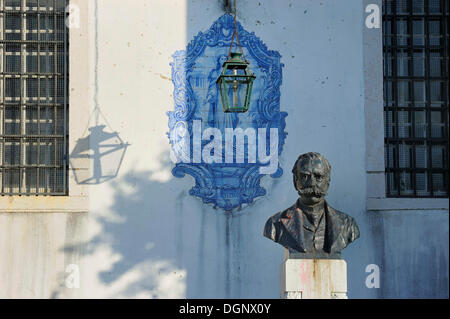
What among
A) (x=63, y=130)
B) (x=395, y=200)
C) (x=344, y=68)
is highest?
(x=344, y=68)

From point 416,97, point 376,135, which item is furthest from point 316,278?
point 416,97

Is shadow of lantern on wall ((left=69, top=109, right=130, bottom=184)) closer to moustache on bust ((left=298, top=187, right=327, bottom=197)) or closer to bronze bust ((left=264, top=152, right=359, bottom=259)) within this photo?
bronze bust ((left=264, top=152, right=359, bottom=259))

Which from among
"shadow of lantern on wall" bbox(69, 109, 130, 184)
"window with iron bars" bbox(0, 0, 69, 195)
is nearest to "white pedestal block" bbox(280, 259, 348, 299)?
"shadow of lantern on wall" bbox(69, 109, 130, 184)

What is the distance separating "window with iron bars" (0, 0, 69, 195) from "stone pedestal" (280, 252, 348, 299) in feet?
11.7

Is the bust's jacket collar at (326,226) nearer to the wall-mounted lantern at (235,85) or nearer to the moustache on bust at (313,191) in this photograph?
the moustache on bust at (313,191)

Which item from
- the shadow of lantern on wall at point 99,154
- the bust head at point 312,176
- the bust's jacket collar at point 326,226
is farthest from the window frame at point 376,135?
the shadow of lantern on wall at point 99,154

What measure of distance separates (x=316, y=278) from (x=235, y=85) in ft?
7.99

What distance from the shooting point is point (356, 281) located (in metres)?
10.6

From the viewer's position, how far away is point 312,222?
353 inches

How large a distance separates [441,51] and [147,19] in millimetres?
3767

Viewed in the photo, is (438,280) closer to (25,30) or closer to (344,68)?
(344,68)

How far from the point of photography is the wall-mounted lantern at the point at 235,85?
9555mm

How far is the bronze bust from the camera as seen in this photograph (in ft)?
28.6

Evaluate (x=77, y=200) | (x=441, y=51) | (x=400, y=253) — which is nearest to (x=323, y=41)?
(x=441, y=51)
